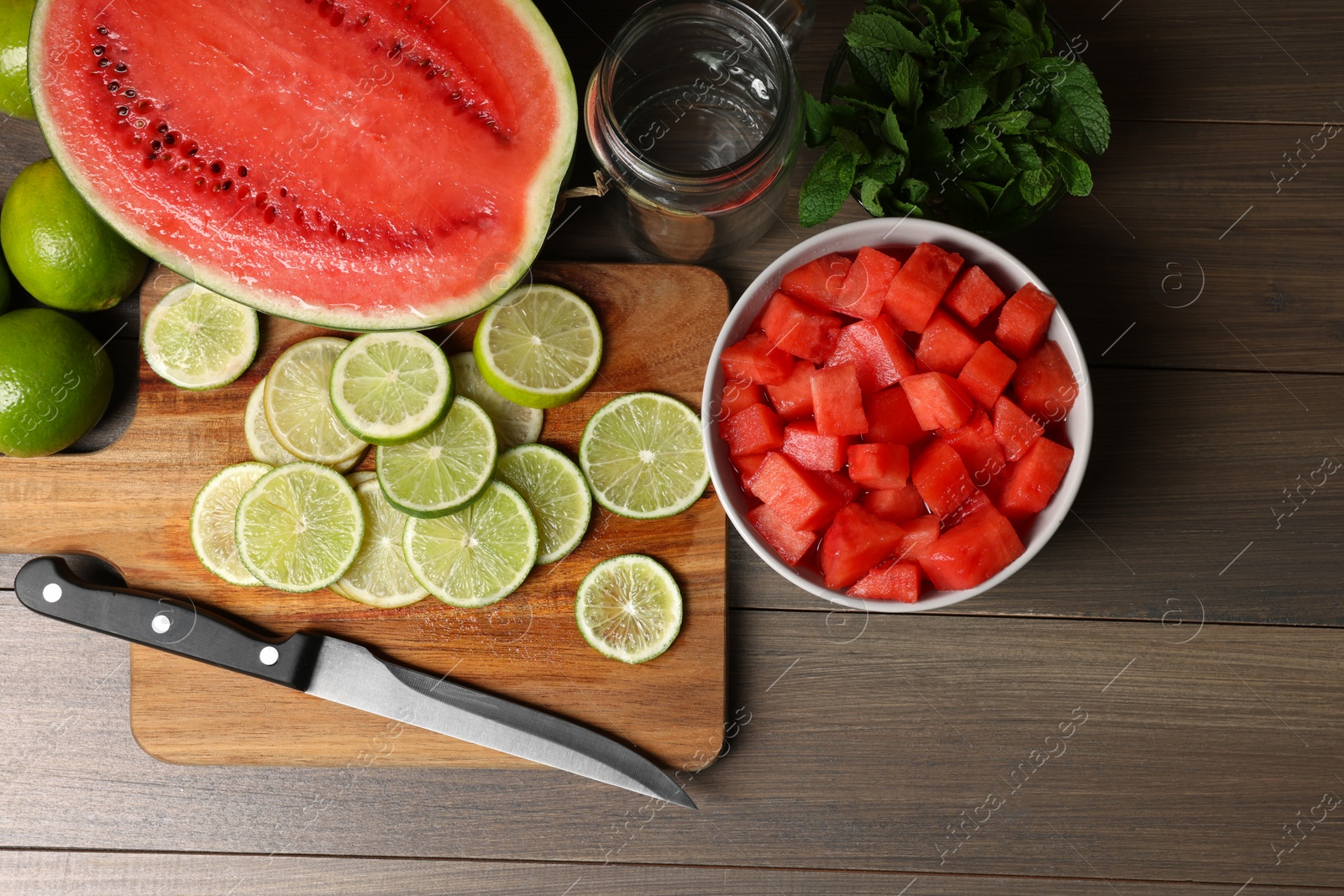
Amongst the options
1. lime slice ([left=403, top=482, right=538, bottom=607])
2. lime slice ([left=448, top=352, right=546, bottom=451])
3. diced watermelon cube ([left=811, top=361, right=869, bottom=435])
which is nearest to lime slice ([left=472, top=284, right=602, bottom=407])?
lime slice ([left=448, top=352, right=546, bottom=451])

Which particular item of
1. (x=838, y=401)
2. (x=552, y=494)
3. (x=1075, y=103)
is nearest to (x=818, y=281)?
(x=838, y=401)

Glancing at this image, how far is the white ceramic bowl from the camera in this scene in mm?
1207

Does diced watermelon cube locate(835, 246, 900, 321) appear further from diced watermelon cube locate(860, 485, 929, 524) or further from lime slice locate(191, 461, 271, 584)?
lime slice locate(191, 461, 271, 584)

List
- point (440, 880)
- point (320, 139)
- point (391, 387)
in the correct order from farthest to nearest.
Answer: point (440, 880) < point (391, 387) < point (320, 139)

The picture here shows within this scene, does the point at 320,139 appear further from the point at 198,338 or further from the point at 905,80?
the point at 905,80

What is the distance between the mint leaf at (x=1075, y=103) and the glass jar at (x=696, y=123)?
0.32 metres

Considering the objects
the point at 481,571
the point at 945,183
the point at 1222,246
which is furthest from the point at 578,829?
the point at 1222,246

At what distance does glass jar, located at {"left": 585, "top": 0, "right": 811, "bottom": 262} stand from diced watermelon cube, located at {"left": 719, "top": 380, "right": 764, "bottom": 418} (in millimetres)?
237

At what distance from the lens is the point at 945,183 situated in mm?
1260

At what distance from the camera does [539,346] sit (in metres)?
1.37

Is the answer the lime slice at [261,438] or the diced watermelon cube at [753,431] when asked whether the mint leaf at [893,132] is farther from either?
the lime slice at [261,438]

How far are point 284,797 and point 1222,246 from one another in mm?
1773

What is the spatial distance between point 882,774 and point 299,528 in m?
1.00

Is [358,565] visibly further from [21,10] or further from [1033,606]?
[1033,606]
